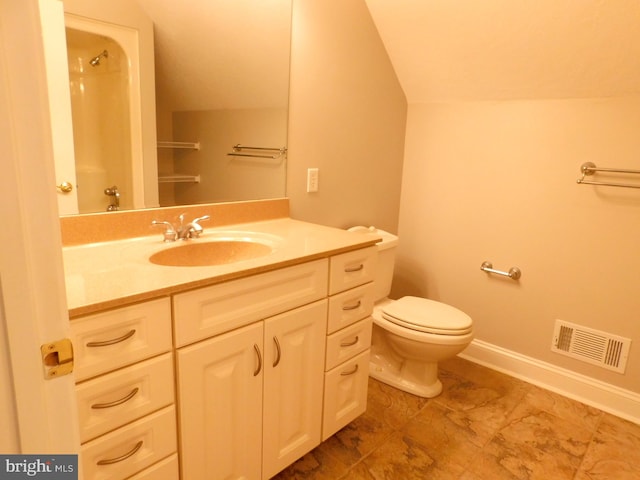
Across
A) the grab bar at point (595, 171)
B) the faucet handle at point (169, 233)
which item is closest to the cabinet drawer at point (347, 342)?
the faucet handle at point (169, 233)

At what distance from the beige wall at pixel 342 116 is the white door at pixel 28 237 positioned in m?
1.46

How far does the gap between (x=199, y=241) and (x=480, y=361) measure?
5.91ft

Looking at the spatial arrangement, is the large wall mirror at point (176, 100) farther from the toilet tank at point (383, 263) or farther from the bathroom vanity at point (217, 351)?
the toilet tank at point (383, 263)

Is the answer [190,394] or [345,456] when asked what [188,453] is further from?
[345,456]

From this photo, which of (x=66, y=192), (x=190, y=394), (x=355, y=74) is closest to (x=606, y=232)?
(x=355, y=74)

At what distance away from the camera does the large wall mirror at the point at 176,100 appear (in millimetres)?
1324

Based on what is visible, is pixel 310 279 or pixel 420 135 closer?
pixel 310 279

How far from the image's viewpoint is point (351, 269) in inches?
60.5

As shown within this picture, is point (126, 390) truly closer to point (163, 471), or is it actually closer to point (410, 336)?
point (163, 471)

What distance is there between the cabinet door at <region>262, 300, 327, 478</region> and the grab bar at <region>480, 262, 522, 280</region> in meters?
1.27

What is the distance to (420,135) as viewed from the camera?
8.22ft

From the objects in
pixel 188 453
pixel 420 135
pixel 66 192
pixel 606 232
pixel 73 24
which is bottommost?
pixel 188 453

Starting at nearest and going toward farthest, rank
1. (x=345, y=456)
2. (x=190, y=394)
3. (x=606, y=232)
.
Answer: (x=190, y=394) → (x=345, y=456) → (x=606, y=232)

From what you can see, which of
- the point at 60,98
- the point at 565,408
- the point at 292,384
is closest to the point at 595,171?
the point at 565,408
